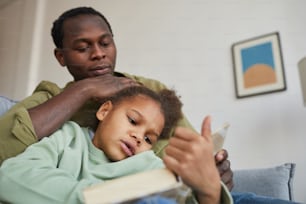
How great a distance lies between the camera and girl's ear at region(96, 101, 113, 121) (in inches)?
33.1

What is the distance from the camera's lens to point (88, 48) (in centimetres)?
106

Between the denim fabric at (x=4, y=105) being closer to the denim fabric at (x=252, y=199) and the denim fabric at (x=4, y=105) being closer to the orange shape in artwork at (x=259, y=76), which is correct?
the denim fabric at (x=252, y=199)

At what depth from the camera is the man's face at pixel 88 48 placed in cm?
104

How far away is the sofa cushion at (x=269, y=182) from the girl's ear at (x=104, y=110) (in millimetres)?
548

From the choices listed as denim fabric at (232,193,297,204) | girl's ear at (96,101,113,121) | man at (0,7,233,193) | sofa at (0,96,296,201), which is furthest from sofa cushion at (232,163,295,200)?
girl's ear at (96,101,113,121)

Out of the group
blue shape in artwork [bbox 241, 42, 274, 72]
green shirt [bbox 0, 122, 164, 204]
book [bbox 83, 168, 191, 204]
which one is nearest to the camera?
book [bbox 83, 168, 191, 204]

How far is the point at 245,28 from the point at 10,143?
1469mm

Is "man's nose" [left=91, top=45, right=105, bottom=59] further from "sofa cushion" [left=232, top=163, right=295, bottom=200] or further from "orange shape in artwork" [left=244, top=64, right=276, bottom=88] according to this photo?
"orange shape in artwork" [left=244, top=64, right=276, bottom=88]

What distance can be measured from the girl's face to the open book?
1.03 ft

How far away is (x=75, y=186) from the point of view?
497 mm

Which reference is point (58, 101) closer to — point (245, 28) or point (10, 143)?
point (10, 143)

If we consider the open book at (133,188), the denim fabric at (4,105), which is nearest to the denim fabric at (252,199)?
the open book at (133,188)

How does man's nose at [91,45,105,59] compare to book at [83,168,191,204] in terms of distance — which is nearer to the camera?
book at [83,168,191,204]

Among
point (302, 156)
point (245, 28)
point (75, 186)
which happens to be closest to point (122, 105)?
point (75, 186)
